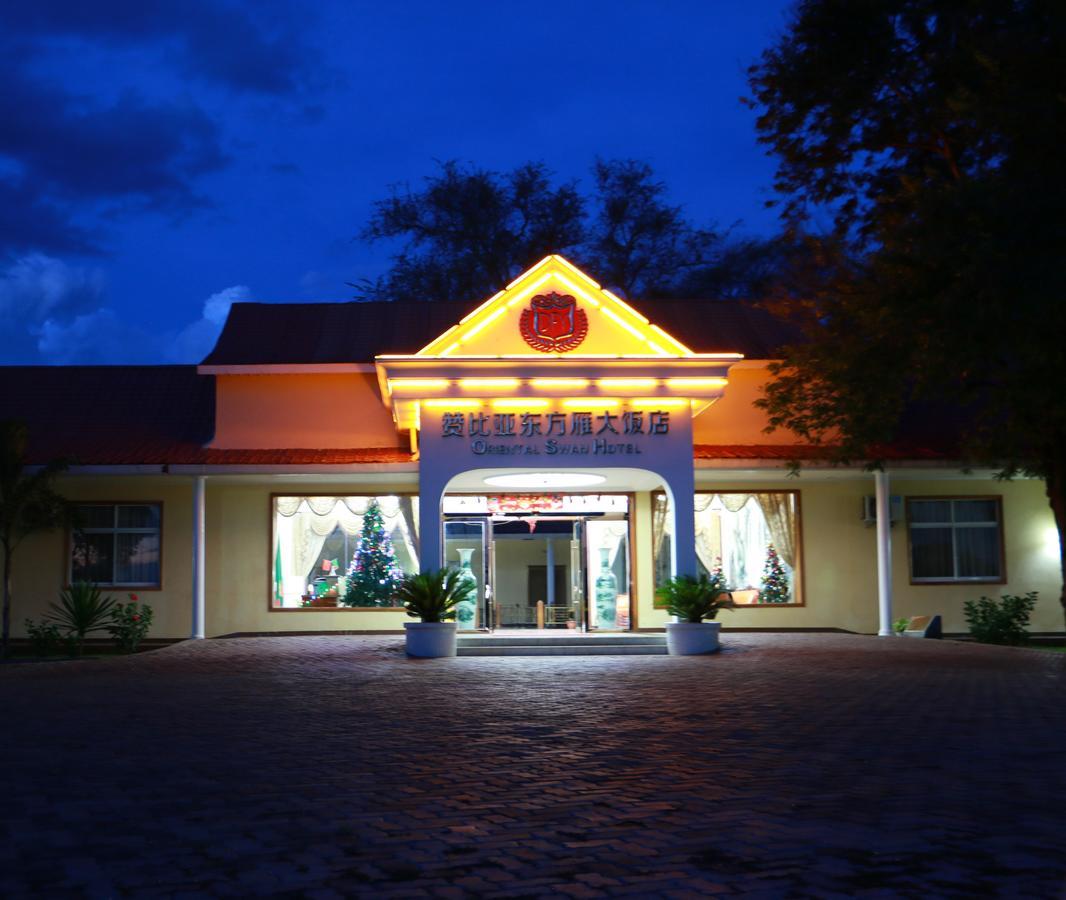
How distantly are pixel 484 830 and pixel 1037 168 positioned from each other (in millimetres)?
12066

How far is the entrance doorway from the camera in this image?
867 inches

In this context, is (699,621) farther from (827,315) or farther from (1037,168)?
(1037,168)

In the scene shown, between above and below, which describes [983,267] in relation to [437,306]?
below

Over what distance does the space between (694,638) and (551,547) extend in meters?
5.76

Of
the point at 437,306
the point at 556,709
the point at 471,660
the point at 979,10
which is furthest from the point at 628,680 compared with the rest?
the point at 437,306

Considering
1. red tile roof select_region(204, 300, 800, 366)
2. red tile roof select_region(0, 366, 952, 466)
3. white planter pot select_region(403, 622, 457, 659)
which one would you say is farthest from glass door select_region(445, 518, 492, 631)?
white planter pot select_region(403, 622, 457, 659)

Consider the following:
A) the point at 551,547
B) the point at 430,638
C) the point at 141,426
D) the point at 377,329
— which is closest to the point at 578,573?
the point at 551,547

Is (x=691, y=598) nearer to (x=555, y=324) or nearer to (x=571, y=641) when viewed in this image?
(x=571, y=641)

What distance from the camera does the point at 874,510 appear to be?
21953mm

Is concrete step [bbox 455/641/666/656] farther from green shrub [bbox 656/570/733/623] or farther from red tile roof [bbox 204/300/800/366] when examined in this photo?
red tile roof [bbox 204/300/800/366]

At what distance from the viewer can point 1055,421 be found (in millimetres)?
17141

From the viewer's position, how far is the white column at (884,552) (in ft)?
67.9

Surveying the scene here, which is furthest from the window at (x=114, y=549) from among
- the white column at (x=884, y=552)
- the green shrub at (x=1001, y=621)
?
the green shrub at (x=1001, y=621)

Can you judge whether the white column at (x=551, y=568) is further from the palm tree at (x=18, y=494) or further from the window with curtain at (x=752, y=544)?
the palm tree at (x=18, y=494)
